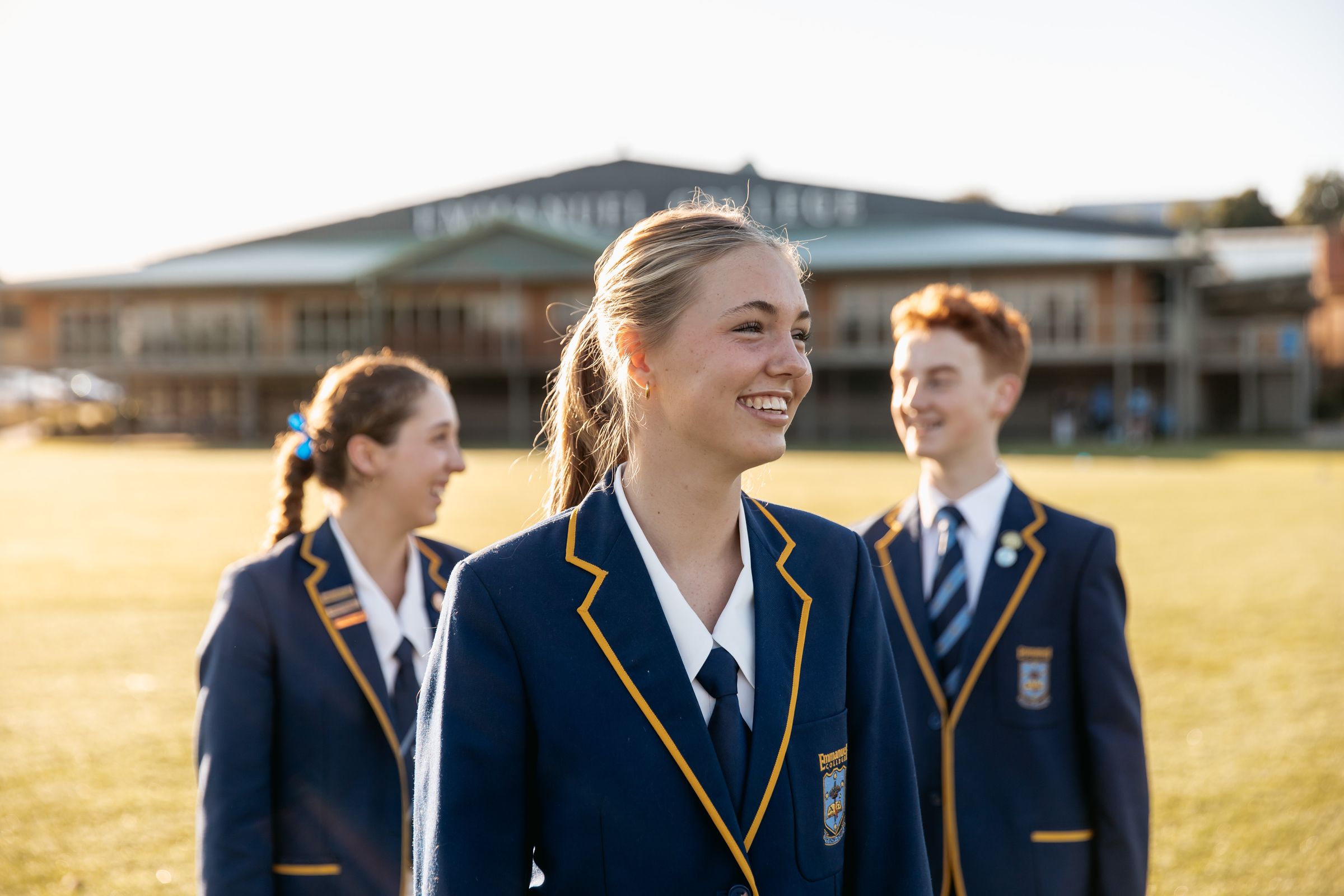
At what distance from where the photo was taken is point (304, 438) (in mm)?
3631

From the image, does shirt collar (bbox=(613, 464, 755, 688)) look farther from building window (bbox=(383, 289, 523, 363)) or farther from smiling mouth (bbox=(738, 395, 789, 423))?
building window (bbox=(383, 289, 523, 363))

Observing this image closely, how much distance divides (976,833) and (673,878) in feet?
4.73

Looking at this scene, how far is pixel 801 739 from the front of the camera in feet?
6.48

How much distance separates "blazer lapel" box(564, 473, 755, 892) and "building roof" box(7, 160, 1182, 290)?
32.1 m

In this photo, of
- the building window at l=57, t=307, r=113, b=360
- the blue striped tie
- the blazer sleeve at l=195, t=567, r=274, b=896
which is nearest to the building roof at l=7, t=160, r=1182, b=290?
the building window at l=57, t=307, r=113, b=360

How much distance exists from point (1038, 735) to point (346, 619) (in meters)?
1.89

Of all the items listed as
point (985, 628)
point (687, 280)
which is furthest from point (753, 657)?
point (985, 628)

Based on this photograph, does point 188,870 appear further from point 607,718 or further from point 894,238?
point 894,238

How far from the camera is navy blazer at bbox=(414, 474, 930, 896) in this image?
1.85 meters

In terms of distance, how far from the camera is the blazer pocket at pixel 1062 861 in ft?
9.68

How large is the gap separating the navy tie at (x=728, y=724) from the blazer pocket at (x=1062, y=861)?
4.68 feet

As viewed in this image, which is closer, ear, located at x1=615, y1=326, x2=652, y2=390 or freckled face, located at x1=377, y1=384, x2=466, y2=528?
ear, located at x1=615, y1=326, x2=652, y2=390

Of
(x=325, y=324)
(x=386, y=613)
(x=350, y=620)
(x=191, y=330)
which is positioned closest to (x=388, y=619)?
(x=386, y=613)

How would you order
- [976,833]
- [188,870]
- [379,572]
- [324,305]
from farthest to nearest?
[324,305]
[188,870]
[379,572]
[976,833]
